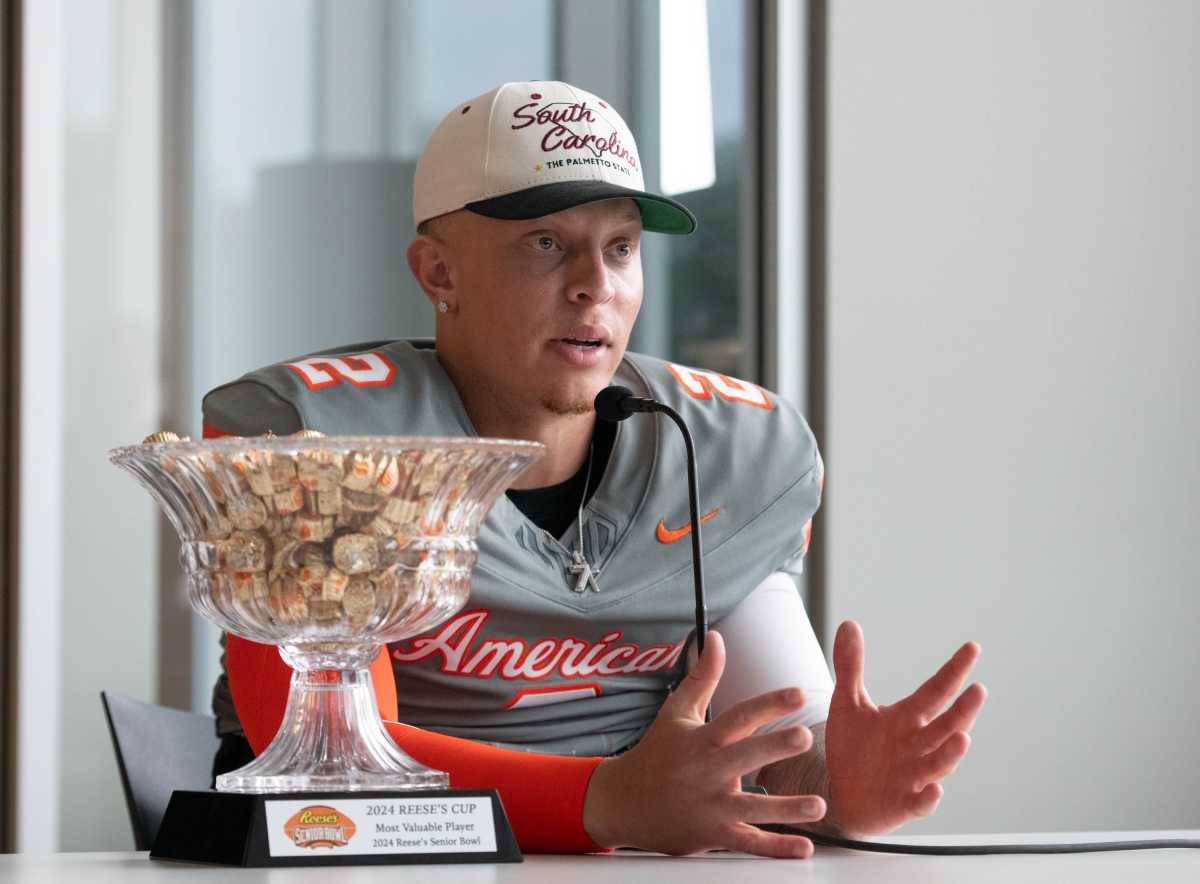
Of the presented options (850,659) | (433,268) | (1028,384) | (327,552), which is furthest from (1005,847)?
(1028,384)

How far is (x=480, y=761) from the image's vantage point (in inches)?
46.3

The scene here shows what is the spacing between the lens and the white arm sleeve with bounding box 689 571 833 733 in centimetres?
160

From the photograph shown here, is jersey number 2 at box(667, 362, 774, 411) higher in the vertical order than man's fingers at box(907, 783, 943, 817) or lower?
higher

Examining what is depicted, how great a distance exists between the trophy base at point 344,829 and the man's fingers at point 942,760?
11.8 inches

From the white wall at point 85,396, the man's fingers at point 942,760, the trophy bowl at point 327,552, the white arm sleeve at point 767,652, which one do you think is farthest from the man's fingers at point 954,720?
the white wall at point 85,396

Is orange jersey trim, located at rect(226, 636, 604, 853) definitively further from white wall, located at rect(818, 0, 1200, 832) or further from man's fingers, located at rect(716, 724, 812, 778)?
white wall, located at rect(818, 0, 1200, 832)

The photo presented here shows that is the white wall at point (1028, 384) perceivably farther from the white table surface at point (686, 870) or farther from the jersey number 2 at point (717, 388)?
the white table surface at point (686, 870)

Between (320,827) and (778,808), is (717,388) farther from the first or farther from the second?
(320,827)

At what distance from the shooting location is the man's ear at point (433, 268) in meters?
1.71

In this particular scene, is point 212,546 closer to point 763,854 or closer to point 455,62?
point 763,854

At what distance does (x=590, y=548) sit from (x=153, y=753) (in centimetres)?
57

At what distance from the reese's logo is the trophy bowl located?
0.02 meters

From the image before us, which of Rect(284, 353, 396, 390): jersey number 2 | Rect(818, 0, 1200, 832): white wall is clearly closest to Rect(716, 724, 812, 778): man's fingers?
Rect(284, 353, 396, 390): jersey number 2

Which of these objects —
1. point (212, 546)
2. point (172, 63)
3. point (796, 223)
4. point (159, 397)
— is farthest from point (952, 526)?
point (212, 546)
